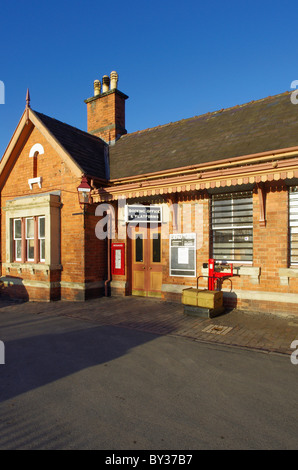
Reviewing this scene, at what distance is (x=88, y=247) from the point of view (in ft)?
33.2

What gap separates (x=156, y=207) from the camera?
977cm

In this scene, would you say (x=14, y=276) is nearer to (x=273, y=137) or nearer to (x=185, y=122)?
(x=185, y=122)

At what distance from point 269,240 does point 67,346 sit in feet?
17.3

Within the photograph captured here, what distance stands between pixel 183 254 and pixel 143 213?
6.34 feet

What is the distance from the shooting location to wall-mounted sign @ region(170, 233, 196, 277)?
8.96 m

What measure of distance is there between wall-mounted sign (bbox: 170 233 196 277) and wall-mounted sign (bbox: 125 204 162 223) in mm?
901

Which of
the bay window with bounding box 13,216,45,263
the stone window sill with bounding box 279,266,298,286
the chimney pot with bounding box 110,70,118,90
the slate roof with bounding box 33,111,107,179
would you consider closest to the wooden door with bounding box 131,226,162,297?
the slate roof with bounding box 33,111,107,179

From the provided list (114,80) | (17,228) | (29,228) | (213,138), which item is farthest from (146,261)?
→ (114,80)

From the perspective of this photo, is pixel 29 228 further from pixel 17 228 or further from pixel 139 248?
pixel 139 248

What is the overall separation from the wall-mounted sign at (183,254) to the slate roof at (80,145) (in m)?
3.53

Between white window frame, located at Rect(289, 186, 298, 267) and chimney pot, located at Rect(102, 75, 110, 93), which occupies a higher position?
chimney pot, located at Rect(102, 75, 110, 93)

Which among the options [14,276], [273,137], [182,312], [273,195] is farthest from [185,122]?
[14,276]

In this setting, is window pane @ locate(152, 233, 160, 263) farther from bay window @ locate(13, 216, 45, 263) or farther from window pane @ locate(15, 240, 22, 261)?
window pane @ locate(15, 240, 22, 261)

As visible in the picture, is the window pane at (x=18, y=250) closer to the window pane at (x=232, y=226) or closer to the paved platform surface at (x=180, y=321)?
the paved platform surface at (x=180, y=321)
